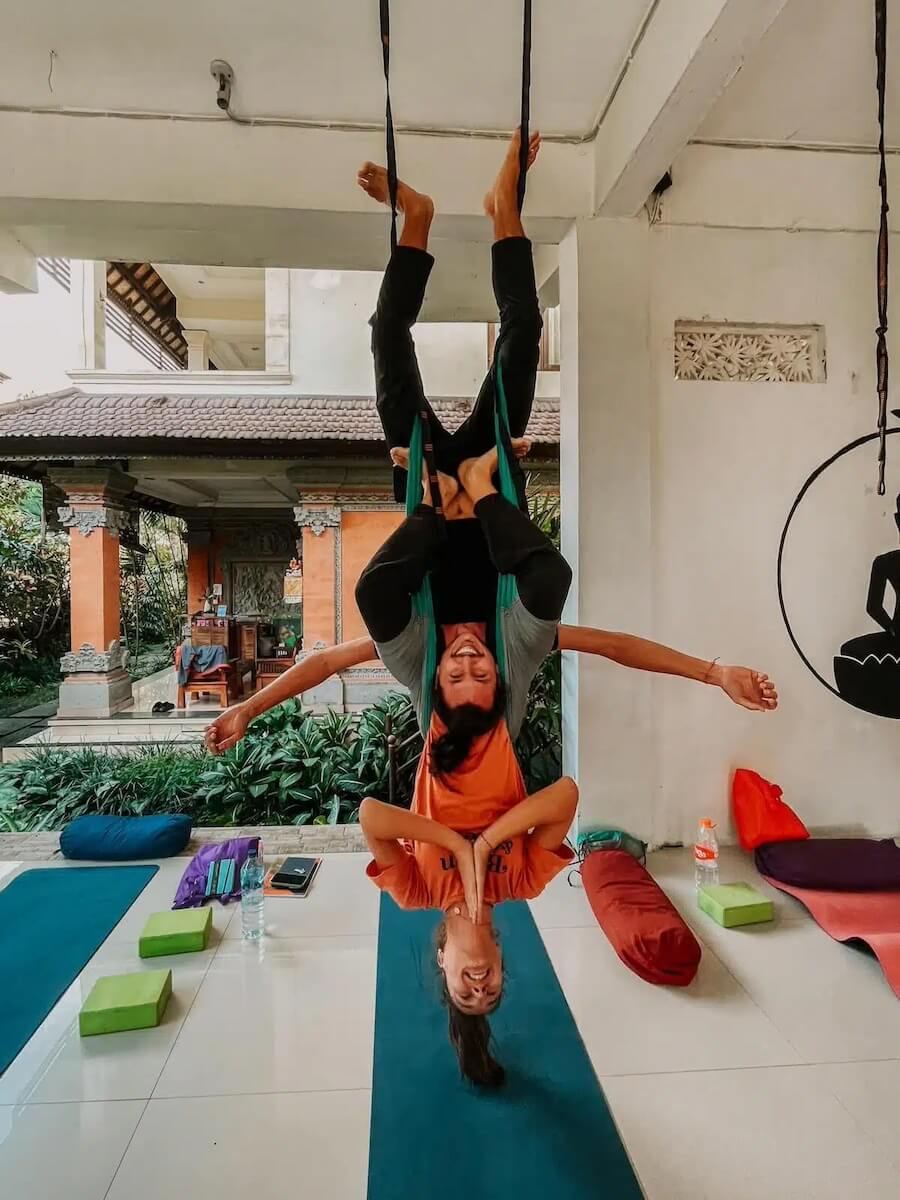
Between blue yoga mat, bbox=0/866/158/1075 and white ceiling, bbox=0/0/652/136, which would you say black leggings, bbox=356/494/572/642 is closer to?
blue yoga mat, bbox=0/866/158/1075

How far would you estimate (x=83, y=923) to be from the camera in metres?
2.41

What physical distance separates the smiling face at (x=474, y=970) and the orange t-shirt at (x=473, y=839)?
84 millimetres

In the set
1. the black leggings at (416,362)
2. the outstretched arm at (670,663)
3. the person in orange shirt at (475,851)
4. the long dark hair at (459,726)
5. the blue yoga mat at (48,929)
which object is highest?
the black leggings at (416,362)

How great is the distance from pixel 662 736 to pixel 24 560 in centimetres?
868

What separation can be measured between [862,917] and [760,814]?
56 cm

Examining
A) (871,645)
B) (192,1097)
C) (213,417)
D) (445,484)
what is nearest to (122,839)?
(192,1097)

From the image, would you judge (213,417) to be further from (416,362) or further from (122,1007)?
(122,1007)

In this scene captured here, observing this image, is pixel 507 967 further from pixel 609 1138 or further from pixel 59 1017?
pixel 59 1017

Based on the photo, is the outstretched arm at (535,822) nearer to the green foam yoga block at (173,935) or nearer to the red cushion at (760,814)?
the green foam yoga block at (173,935)

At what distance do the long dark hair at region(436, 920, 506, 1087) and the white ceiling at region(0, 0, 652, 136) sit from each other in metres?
2.96

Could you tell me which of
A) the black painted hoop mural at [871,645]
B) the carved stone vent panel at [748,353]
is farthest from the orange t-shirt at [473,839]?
the carved stone vent panel at [748,353]

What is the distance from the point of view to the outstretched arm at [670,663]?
1546 mm

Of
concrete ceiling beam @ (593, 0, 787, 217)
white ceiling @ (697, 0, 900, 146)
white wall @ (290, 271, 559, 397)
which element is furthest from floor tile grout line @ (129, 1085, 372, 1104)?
white wall @ (290, 271, 559, 397)

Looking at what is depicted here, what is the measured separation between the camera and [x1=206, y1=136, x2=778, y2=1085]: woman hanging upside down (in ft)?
4.27
